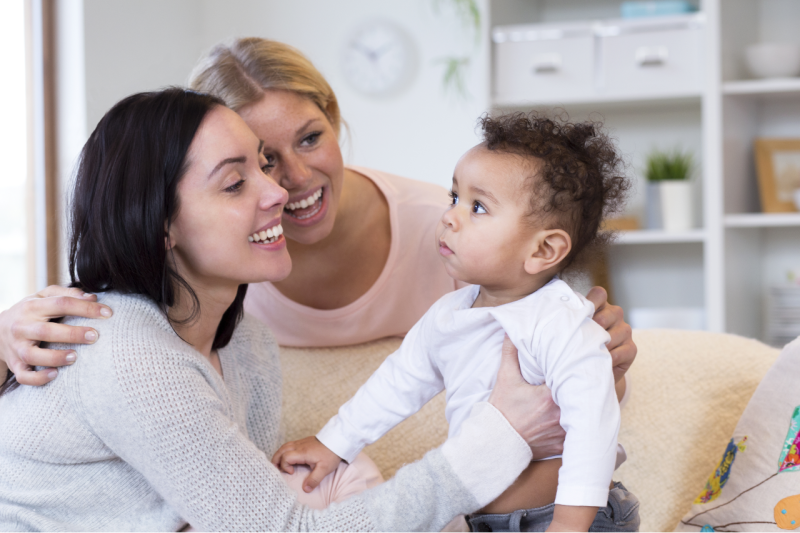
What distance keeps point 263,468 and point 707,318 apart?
6.67ft

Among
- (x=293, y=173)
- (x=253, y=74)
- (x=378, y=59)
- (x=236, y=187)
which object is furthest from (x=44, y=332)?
(x=378, y=59)

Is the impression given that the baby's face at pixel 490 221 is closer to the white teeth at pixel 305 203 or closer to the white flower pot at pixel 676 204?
the white teeth at pixel 305 203

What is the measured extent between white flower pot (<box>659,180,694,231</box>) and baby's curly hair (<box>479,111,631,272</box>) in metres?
1.81

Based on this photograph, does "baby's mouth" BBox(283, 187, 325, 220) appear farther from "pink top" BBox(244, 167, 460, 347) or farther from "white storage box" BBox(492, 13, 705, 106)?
"white storage box" BBox(492, 13, 705, 106)

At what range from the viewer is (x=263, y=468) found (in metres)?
1.00

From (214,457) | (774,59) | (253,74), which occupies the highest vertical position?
(774,59)

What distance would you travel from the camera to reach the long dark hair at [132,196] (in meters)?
1.05

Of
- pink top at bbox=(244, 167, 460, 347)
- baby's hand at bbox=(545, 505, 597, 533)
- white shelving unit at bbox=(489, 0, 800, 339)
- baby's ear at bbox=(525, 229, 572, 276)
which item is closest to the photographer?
baby's hand at bbox=(545, 505, 597, 533)

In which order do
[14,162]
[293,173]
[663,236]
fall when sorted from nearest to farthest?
[293,173] → [663,236] → [14,162]

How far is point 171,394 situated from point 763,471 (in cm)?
88

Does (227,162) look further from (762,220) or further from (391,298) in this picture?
(762,220)

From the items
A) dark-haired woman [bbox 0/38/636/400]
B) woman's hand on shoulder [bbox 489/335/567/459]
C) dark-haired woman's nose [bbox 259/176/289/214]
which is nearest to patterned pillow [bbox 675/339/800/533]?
dark-haired woman [bbox 0/38/636/400]

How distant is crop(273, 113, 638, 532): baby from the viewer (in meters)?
0.92

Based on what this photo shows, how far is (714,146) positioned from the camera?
2.58 m
